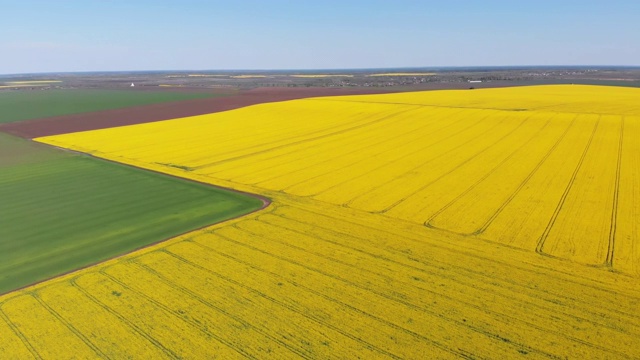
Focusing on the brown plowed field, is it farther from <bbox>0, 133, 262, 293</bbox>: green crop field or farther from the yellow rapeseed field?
the yellow rapeseed field

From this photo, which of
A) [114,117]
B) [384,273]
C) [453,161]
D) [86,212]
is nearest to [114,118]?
[114,117]

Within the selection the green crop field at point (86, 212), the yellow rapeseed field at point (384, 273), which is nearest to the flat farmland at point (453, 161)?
the yellow rapeseed field at point (384, 273)

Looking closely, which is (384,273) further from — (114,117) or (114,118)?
(114,117)

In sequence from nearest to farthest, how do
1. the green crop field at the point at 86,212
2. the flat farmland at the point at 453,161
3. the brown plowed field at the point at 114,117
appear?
the green crop field at the point at 86,212
the flat farmland at the point at 453,161
the brown plowed field at the point at 114,117

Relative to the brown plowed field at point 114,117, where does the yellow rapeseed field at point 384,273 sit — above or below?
below

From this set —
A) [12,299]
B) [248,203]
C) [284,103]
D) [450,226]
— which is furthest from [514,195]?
[284,103]

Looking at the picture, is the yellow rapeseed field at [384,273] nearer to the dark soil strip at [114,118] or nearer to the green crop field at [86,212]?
the green crop field at [86,212]

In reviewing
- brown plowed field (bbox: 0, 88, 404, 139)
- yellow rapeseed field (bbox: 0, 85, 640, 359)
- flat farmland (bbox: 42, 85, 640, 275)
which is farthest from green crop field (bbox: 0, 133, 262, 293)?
brown plowed field (bbox: 0, 88, 404, 139)
